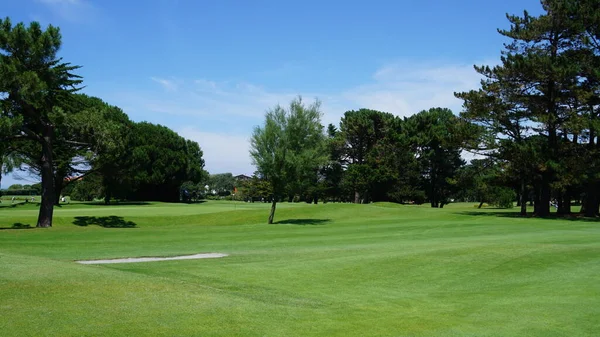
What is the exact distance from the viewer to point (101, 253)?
20.9 meters

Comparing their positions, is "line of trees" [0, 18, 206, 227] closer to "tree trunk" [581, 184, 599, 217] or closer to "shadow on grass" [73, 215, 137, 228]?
"shadow on grass" [73, 215, 137, 228]

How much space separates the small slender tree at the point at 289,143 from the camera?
42281 millimetres

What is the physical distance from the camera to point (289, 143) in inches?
1666

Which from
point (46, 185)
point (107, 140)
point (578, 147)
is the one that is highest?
point (578, 147)

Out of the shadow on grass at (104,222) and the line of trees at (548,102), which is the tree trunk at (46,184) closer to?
the shadow on grass at (104,222)

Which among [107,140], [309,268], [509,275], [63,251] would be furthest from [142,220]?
[509,275]

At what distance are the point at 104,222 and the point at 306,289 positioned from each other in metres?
32.0

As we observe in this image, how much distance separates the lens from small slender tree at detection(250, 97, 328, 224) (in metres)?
42.3

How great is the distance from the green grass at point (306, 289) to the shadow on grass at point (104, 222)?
563 inches

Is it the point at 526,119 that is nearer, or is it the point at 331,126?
the point at 526,119

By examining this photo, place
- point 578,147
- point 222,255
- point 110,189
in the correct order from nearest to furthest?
1. point 222,255
2. point 578,147
3. point 110,189

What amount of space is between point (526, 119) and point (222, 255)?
4073cm

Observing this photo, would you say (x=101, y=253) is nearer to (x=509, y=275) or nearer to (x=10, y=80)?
(x=509, y=275)

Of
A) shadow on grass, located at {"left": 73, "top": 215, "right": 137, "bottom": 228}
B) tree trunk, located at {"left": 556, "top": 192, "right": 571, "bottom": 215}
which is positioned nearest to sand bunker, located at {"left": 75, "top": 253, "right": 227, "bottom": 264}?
shadow on grass, located at {"left": 73, "top": 215, "right": 137, "bottom": 228}
